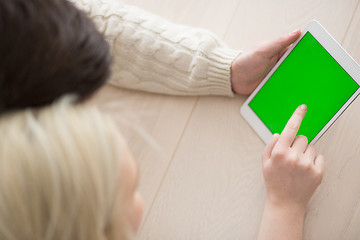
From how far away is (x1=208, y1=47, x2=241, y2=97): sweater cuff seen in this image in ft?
2.27

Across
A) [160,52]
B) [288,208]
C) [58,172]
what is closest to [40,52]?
[58,172]

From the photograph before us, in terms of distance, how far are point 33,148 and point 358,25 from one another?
0.68 metres

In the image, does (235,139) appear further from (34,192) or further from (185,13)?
(34,192)

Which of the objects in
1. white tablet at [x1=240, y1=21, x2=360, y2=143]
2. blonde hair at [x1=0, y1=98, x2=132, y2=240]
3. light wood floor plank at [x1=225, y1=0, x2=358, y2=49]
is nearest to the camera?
blonde hair at [x1=0, y1=98, x2=132, y2=240]

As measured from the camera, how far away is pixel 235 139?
27.8 inches

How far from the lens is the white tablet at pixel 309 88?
1.97ft

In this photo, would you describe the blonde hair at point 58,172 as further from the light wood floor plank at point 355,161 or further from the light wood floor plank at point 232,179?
the light wood floor plank at point 355,161

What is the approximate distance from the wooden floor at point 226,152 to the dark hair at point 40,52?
Answer: 300 mm

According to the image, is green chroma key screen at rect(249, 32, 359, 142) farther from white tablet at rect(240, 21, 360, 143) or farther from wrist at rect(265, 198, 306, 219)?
wrist at rect(265, 198, 306, 219)

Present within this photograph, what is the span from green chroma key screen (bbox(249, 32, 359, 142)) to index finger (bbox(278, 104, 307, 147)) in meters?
0.02

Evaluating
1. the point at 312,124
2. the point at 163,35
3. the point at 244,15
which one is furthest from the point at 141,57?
the point at 312,124

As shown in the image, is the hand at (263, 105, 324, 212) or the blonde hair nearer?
the blonde hair

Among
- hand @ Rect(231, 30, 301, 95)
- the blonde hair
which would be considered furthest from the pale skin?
the blonde hair

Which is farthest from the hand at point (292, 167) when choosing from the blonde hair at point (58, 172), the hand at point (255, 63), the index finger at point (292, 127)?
the blonde hair at point (58, 172)
